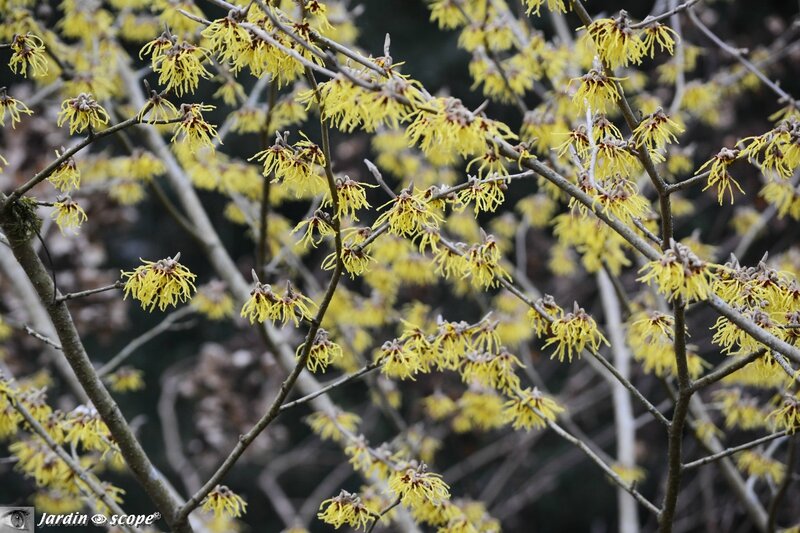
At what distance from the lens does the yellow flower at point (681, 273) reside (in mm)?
1588

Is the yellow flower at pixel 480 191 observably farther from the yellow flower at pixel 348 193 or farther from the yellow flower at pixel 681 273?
the yellow flower at pixel 681 273

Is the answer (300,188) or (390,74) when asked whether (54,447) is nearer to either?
(300,188)

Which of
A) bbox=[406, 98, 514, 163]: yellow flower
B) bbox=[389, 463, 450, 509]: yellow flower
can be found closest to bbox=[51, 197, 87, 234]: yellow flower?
bbox=[406, 98, 514, 163]: yellow flower

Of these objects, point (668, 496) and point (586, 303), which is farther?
point (586, 303)

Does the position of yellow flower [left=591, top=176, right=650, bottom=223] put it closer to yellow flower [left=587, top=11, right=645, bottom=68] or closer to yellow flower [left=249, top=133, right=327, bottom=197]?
yellow flower [left=587, top=11, right=645, bottom=68]

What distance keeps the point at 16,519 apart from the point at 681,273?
2.37m

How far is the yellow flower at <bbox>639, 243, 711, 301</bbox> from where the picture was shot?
1588 mm

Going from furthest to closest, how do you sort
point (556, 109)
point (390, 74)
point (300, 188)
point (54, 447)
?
point (556, 109), point (54, 447), point (300, 188), point (390, 74)

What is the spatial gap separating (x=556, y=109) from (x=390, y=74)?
2.06 meters

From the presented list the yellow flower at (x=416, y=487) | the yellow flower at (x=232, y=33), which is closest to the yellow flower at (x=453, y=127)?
the yellow flower at (x=232, y=33)

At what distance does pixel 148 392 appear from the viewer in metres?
7.23

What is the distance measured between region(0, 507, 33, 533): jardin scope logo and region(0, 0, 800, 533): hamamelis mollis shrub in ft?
0.83

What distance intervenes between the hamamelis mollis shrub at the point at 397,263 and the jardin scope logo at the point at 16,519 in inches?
10.0

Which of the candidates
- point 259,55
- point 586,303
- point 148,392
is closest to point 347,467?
point 148,392
